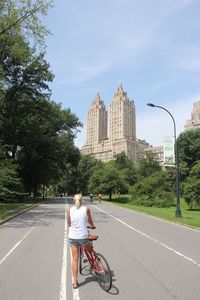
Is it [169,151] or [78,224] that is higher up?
[169,151]

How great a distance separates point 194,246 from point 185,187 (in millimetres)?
37427

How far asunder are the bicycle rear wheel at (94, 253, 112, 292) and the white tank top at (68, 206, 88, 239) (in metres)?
0.54

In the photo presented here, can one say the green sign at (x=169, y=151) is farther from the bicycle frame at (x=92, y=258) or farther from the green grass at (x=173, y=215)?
the bicycle frame at (x=92, y=258)

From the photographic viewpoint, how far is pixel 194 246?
1238 cm

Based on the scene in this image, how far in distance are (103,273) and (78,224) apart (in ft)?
3.42

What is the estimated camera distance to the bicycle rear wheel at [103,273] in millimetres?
6686

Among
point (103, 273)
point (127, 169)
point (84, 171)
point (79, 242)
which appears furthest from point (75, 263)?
point (84, 171)

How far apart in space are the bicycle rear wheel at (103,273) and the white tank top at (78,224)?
0.54m

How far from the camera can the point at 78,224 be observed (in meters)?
7.23

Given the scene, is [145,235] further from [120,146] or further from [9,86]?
[120,146]

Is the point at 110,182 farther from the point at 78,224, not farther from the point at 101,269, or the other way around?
the point at 101,269

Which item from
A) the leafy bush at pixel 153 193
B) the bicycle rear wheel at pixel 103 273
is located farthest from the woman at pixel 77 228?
the leafy bush at pixel 153 193

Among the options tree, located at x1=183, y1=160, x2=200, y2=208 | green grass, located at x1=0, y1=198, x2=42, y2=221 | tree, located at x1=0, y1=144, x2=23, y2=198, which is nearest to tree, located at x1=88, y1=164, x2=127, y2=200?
tree, located at x1=183, y1=160, x2=200, y2=208

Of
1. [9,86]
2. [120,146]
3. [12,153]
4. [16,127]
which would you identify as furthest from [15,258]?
[120,146]
